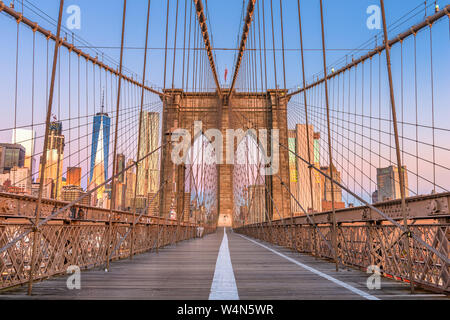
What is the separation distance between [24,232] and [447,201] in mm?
3856

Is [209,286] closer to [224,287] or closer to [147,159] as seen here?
[224,287]

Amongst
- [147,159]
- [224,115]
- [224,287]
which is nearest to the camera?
[224,287]

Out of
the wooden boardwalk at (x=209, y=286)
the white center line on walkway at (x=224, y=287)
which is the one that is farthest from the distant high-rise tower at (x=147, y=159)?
the white center line on walkway at (x=224, y=287)

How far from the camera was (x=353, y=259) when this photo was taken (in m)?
4.66

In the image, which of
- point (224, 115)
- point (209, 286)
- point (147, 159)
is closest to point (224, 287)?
point (209, 286)

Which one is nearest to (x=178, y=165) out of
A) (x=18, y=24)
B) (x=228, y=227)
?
(x=228, y=227)

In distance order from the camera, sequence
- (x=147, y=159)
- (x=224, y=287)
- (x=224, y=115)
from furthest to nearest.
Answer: (x=224, y=115) → (x=147, y=159) → (x=224, y=287)

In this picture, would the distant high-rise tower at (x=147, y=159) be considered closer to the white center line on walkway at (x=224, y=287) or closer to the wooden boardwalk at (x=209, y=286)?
the wooden boardwalk at (x=209, y=286)

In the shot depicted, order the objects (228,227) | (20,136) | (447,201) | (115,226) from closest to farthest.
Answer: (447,201), (115,226), (20,136), (228,227)

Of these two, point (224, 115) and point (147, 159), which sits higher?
point (224, 115)

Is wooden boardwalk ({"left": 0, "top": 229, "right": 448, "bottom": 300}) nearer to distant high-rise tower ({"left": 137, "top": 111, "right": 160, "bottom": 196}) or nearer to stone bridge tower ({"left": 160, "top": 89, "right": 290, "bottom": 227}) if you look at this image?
distant high-rise tower ({"left": 137, "top": 111, "right": 160, "bottom": 196})

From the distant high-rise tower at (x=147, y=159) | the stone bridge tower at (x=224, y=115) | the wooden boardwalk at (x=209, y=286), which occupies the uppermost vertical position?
the stone bridge tower at (x=224, y=115)

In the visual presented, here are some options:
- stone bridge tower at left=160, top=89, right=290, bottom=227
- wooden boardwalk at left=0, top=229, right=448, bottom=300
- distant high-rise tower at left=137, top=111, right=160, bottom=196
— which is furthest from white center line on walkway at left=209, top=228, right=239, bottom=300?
stone bridge tower at left=160, top=89, right=290, bottom=227
